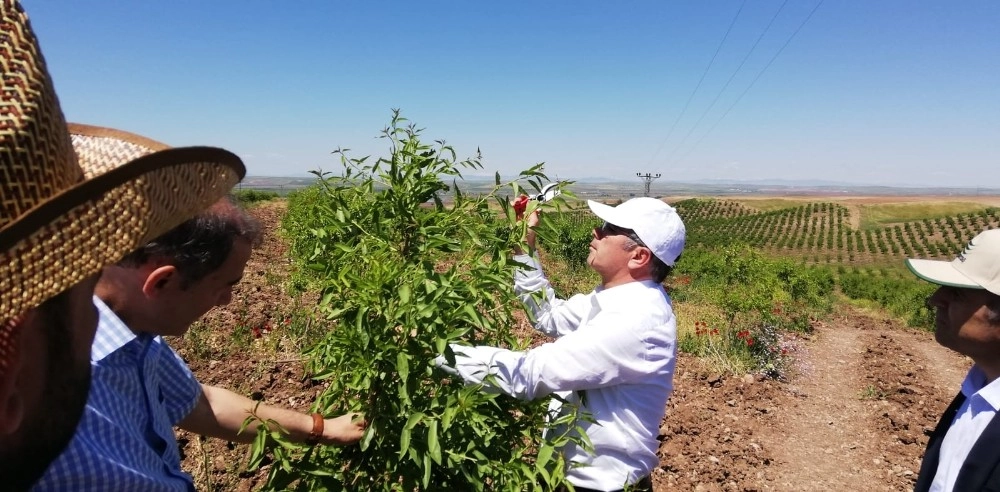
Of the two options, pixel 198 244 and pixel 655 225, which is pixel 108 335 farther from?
pixel 655 225

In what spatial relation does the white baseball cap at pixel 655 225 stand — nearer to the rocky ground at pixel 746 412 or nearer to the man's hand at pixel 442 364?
the man's hand at pixel 442 364

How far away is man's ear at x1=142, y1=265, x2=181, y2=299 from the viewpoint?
4.76 ft

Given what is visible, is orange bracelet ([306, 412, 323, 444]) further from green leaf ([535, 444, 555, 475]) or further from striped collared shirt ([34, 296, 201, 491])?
green leaf ([535, 444, 555, 475])

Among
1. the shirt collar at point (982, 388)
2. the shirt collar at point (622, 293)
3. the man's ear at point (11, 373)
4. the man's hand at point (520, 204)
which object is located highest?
the man's hand at point (520, 204)

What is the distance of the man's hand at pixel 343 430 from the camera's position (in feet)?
5.84

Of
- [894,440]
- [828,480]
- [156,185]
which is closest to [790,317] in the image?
[894,440]

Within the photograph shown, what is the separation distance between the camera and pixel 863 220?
7706 cm

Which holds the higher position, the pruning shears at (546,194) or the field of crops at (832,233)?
the pruning shears at (546,194)

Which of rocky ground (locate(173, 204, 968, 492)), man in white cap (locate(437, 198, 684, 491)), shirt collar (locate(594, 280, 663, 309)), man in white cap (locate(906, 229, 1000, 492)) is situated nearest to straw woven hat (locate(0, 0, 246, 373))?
man in white cap (locate(437, 198, 684, 491))

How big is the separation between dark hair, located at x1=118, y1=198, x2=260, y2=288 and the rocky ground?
3.00 metres

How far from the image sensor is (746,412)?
24.5 feet

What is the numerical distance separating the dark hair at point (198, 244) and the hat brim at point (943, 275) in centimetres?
253

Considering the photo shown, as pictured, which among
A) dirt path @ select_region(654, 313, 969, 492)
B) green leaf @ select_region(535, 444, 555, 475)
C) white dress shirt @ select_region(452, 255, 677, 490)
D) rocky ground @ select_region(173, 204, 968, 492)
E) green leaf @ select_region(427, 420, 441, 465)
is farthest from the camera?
dirt path @ select_region(654, 313, 969, 492)

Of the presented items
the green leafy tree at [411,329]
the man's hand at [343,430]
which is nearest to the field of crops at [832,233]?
the green leafy tree at [411,329]
